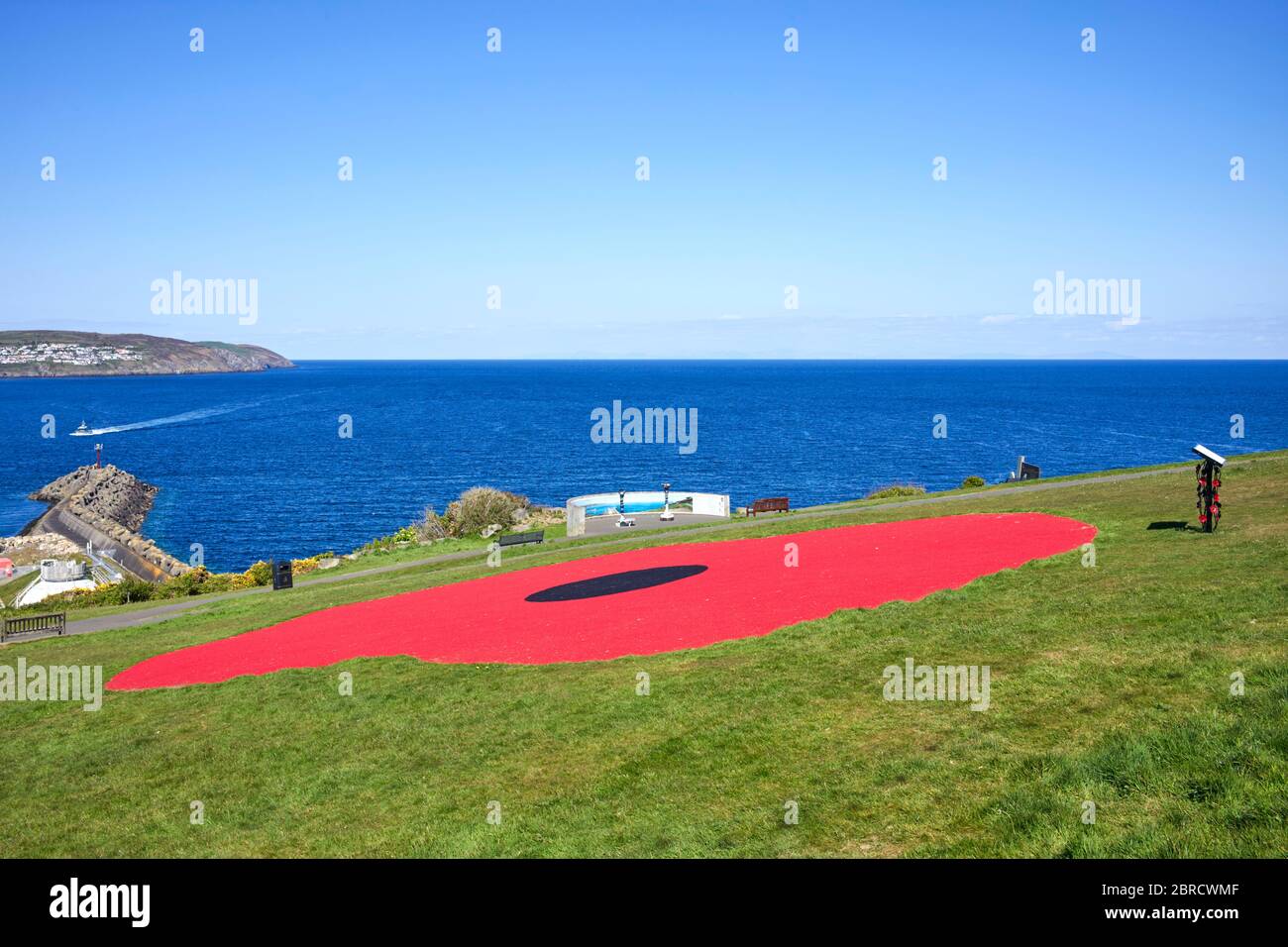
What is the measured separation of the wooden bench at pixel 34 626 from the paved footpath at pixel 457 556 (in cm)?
66

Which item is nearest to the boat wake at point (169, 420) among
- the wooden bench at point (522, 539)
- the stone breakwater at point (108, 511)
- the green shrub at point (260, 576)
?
the stone breakwater at point (108, 511)

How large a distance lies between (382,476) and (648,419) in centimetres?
6815

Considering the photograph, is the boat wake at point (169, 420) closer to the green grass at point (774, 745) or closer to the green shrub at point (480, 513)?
the green shrub at point (480, 513)

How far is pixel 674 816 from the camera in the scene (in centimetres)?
942

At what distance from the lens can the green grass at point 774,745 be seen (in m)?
8.29

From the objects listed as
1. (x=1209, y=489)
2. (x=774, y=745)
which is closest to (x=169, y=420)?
(x=1209, y=489)

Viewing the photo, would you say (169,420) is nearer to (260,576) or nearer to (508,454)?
(508,454)

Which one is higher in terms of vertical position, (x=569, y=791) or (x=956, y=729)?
(x=956, y=729)

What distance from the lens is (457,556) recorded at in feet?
117

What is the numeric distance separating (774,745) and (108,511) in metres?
76.9
